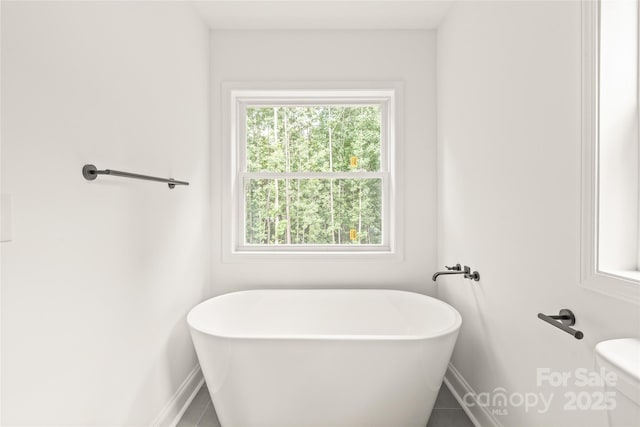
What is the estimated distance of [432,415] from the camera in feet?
5.87

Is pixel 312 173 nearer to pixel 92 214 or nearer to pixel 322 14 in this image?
pixel 322 14

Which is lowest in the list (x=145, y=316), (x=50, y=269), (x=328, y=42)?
(x=145, y=316)

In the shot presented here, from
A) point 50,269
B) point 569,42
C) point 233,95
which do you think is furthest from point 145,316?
point 569,42

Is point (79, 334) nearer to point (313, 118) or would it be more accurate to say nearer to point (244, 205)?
point (244, 205)

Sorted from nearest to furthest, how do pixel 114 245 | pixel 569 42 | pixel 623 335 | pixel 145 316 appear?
pixel 623 335 < pixel 569 42 < pixel 114 245 < pixel 145 316

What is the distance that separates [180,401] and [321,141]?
6.45 ft

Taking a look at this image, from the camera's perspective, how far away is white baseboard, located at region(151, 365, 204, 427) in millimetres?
1628

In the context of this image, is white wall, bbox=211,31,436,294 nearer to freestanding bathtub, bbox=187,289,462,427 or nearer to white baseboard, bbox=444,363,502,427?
white baseboard, bbox=444,363,502,427

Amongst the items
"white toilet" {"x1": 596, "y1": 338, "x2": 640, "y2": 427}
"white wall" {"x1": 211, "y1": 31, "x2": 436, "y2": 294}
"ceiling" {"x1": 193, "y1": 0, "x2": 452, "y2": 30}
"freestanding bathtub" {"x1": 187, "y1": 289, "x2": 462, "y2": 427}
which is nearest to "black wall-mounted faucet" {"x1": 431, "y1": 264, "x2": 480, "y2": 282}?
"freestanding bathtub" {"x1": 187, "y1": 289, "x2": 462, "y2": 427}

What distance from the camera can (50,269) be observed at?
976 millimetres

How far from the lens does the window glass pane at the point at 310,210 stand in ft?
8.30

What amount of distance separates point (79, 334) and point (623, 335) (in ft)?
5.45

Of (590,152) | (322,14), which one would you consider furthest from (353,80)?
(590,152)

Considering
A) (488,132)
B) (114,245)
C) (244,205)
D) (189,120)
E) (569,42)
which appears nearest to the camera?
(569,42)
